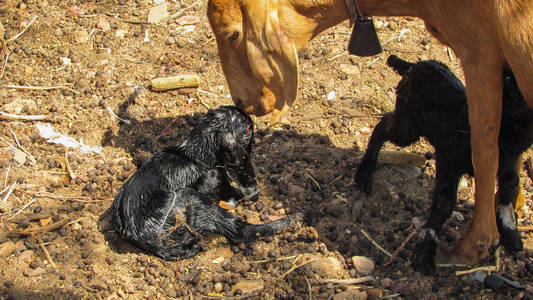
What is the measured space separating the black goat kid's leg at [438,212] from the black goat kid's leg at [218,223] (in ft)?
4.66

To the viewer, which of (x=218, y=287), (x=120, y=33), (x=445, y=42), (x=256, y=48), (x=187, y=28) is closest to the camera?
(x=445, y=42)

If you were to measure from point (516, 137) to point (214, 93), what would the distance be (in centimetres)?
371

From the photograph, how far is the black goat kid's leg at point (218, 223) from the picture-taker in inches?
199

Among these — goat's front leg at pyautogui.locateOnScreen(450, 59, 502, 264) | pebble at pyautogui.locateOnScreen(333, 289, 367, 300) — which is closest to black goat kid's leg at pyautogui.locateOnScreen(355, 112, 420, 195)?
goat's front leg at pyautogui.locateOnScreen(450, 59, 502, 264)

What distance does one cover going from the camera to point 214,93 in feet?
23.0

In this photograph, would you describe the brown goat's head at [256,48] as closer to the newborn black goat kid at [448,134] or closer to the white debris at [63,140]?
the newborn black goat kid at [448,134]

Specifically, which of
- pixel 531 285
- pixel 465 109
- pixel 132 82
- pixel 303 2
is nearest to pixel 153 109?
pixel 132 82

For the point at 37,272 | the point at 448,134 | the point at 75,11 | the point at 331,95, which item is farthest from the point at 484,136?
the point at 75,11

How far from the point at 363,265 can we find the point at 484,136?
5.07ft

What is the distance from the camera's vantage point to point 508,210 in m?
4.98

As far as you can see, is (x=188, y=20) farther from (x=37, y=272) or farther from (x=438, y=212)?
(x=438, y=212)

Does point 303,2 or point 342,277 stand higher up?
point 303,2

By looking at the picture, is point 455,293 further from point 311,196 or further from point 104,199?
point 104,199

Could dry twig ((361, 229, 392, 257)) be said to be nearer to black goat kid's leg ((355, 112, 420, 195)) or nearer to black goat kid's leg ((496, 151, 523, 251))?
black goat kid's leg ((355, 112, 420, 195))
